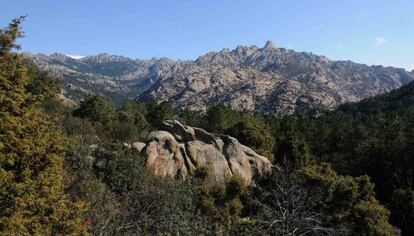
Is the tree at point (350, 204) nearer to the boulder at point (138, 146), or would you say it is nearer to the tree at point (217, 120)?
the boulder at point (138, 146)

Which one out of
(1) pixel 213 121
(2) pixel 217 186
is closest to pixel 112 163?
(2) pixel 217 186

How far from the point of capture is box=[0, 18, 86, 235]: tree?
1407cm

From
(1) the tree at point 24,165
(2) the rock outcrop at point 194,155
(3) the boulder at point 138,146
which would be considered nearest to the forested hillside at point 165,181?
(1) the tree at point 24,165

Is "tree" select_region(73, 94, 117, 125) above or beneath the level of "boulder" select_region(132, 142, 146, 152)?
above

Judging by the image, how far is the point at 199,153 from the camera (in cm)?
5122

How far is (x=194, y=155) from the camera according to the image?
50.9 metres

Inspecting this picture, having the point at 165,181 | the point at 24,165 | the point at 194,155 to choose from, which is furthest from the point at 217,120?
the point at 24,165

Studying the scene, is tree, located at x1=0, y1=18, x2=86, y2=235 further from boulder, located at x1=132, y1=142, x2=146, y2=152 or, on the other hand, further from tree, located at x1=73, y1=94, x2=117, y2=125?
tree, located at x1=73, y1=94, x2=117, y2=125

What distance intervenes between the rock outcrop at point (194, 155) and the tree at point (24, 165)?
2677 cm

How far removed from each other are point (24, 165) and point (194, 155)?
34.4 metres

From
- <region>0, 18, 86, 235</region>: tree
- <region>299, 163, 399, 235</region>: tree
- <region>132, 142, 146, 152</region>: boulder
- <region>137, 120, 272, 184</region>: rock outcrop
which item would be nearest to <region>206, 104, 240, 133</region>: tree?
<region>137, 120, 272, 184</region>: rock outcrop

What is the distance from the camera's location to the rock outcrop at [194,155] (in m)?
47.2

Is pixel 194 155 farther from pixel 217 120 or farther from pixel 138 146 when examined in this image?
pixel 217 120

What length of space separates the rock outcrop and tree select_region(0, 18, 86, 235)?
26766 mm
